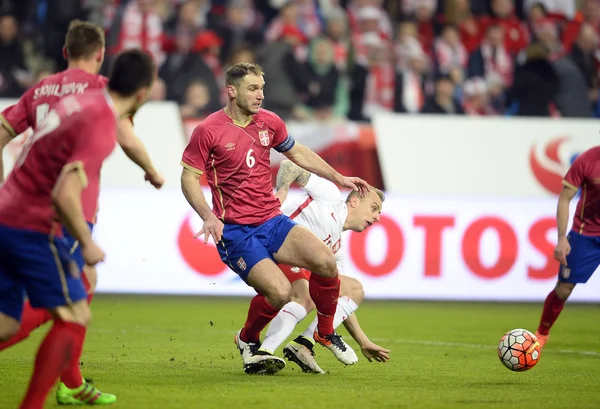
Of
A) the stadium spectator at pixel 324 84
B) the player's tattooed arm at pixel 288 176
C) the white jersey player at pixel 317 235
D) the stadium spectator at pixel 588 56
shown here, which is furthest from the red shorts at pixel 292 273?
the stadium spectator at pixel 588 56

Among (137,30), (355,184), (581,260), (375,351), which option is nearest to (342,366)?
(375,351)

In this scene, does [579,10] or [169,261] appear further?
[579,10]

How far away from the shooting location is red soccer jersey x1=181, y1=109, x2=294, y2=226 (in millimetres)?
7910

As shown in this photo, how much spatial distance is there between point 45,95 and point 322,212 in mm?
2898

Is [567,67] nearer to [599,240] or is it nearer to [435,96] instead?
[435,96]

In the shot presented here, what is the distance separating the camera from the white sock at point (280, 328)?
26.2ft

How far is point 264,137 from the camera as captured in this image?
814cm

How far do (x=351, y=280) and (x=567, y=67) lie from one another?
968 cm

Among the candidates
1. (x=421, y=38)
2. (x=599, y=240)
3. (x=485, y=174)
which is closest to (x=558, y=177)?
(x=485, y=174)

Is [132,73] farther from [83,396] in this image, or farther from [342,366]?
[342,366]

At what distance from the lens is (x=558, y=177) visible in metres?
15.0

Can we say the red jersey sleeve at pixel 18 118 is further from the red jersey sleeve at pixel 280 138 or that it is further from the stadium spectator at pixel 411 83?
the stadium spectator at pixel 411 83

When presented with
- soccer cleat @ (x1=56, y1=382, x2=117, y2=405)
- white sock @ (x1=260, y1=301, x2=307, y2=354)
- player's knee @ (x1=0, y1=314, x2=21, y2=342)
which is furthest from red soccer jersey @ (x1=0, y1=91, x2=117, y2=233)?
white sock @ (x1=260, y1=301, x2=307, y2=354)

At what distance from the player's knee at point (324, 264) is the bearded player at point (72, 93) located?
176 centimetres
